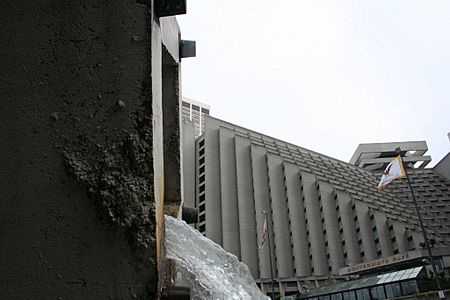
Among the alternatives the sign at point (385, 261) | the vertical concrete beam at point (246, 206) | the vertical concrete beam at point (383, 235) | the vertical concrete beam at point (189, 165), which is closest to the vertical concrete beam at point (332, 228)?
the vertical concrete beam at point (383, 235)

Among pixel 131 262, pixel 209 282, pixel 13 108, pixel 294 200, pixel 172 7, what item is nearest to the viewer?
pixel 131 262

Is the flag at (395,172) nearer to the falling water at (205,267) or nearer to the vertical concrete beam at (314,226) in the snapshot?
the falling water at (205,267)

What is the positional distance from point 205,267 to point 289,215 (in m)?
57.0

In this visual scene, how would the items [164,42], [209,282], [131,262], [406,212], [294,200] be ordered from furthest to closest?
[406,212], [294,200], [164,42], [209,282], [131,262]

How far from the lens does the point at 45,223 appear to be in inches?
53.2

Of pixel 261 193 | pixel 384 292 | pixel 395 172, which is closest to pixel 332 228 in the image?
pixel 261 193

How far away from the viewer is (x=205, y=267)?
231cm

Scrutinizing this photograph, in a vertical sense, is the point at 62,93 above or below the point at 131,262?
above

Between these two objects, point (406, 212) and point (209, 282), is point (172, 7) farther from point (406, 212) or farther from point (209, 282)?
point (406, 212)

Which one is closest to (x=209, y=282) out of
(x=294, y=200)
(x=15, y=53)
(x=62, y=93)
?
(x=62, y=93)

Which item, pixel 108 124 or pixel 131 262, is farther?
A: pixel 108 124

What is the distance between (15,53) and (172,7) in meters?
0.79

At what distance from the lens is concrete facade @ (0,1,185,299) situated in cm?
131

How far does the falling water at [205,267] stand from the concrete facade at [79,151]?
57cm
